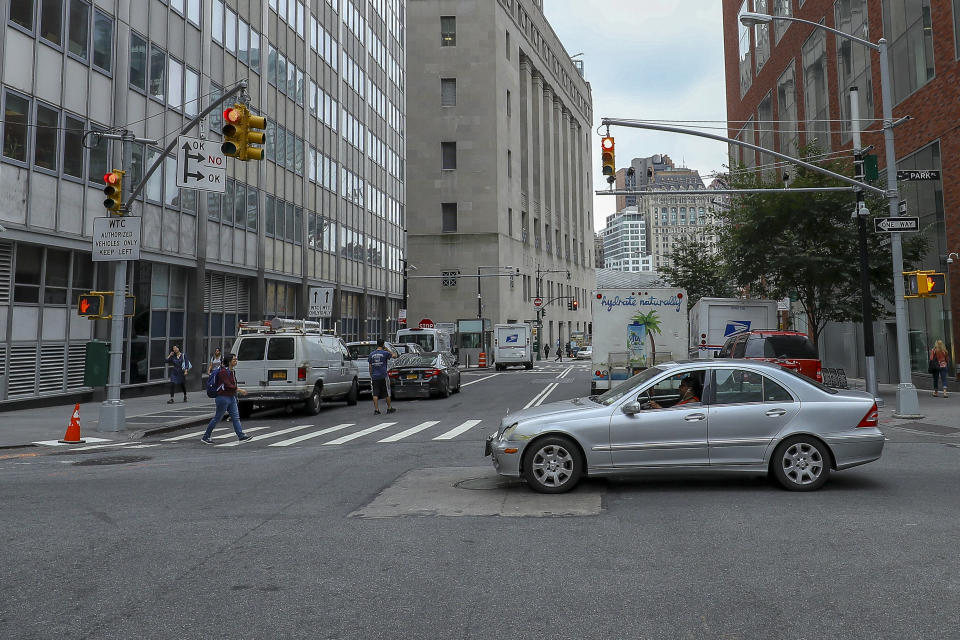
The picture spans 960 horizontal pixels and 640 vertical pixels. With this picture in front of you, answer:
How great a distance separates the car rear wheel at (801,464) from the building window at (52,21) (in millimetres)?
21395

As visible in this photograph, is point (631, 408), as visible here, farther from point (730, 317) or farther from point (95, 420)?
point (730, 317)

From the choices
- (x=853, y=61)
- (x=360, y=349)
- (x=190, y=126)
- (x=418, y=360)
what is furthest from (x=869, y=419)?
(x=853, y=61)

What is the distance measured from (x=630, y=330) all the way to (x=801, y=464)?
12.1 m

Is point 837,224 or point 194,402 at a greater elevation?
point 837,224

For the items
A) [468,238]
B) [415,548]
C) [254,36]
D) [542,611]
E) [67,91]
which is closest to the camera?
[542,611]

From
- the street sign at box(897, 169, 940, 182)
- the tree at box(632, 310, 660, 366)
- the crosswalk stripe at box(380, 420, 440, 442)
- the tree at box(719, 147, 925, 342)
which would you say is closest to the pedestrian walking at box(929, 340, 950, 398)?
the tree at box(719, 147, 925, 342)

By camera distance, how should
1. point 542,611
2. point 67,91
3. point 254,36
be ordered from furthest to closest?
point 254,36 → point 67,91 → point 542,611

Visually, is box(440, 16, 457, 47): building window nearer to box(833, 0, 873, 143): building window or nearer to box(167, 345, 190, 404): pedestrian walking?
box(833, 0, 873, 143): building window

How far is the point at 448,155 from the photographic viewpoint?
70.0 m

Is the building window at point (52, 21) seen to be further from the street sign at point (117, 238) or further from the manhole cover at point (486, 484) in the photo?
the manhole cover at point (486, 484)

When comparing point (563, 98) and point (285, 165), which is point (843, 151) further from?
point (563, 98)

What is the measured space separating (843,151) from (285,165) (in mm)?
24216

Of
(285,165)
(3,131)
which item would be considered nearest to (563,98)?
(285,165)

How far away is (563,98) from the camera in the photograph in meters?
98.1
